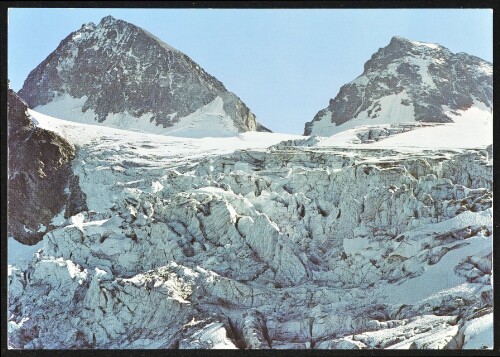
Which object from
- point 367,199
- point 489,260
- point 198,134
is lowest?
point 489,260

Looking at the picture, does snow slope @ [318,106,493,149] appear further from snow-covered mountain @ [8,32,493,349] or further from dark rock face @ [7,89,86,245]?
dark rock face @ [7,89,86,245]

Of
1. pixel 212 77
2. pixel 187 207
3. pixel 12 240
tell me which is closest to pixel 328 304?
pixel 187 207

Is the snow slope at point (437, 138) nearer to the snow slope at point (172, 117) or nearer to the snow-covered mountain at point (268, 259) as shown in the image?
the snow-covered mountain at point (268, 259)

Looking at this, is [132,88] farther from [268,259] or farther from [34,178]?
[268,259]

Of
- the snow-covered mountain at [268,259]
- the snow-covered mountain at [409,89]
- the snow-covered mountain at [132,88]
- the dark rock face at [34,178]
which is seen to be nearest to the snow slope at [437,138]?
the snow-covered mountain at [268,259]

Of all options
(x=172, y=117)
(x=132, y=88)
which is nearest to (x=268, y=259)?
(x=172, y=117)

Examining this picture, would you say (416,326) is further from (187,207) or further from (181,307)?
(187,207)

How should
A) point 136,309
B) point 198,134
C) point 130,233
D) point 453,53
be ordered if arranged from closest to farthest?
point 136,309 → point 130,233 → point 198,134 → point 453,53
